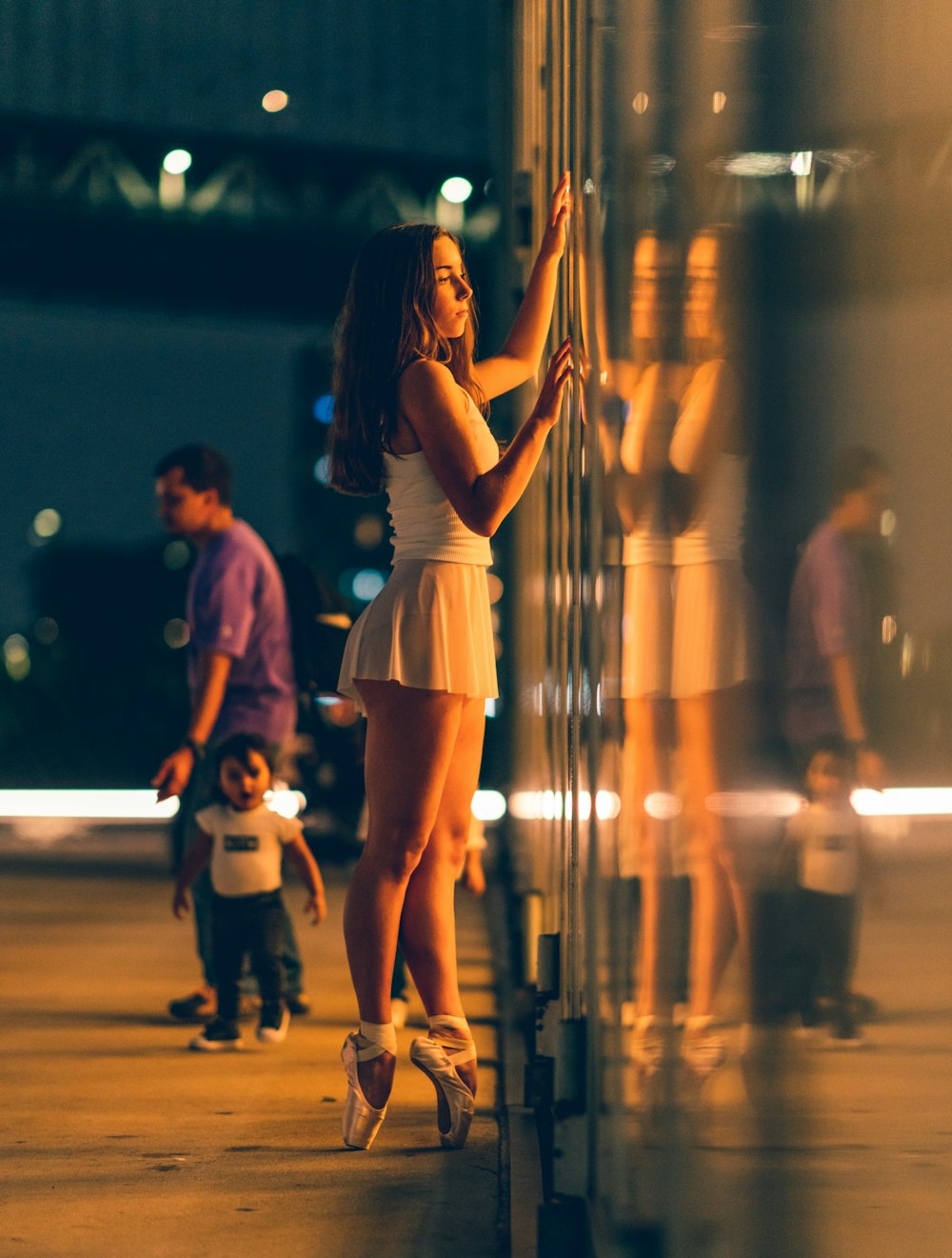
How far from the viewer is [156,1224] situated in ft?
10.2

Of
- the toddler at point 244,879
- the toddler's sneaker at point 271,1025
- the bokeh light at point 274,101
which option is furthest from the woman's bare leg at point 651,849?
the bokeh light at point 274,101

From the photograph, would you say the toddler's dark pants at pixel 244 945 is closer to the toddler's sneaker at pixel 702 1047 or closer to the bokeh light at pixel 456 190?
the toddler's sneaker at pixel 702 1047

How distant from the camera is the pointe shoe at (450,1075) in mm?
3482

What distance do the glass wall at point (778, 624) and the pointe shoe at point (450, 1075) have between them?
1.12 meters

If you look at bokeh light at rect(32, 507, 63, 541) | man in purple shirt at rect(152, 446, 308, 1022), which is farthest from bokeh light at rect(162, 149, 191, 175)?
bokeh light at rect(32, 507, 63, 541)

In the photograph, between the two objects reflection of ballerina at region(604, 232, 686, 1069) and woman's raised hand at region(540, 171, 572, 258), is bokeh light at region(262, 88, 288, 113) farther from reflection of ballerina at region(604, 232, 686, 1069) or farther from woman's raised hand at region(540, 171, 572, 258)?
reflection of ballerina at region(604, 232, 686, 1069)

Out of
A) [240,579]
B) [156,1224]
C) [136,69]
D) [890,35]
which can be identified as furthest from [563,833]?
[136,69]

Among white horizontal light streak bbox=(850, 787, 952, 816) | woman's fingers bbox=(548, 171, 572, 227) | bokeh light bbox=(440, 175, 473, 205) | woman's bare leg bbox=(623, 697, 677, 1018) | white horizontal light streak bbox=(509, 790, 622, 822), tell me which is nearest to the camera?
white horizontal light streak bbox=(850, 787, 952, 816)

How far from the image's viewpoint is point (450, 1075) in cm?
353


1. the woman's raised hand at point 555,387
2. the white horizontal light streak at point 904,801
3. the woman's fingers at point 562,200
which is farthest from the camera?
the woman's fingers at point 562,200

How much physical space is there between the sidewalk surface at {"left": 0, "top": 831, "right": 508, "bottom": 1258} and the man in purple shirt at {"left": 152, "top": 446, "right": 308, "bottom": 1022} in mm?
439

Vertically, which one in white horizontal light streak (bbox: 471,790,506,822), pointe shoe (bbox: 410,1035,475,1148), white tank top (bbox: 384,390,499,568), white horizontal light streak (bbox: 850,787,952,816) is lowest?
white horizontal light streak (bbox: 471,790,506,822)

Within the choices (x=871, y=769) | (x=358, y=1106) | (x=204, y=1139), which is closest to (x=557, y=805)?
(x=358, y=1106)

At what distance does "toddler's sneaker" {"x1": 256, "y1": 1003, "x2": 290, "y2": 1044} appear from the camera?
4902 mm
